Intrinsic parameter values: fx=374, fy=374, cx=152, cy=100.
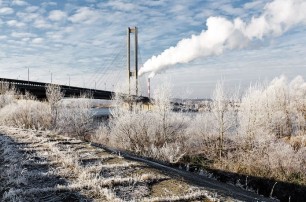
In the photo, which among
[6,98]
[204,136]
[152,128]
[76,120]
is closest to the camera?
[204,136]

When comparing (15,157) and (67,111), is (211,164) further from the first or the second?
(67,111)

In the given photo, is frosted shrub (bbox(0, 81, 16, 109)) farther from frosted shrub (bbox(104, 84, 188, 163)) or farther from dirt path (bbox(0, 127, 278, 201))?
dirt path (bbox(0, 127, 278, 201))

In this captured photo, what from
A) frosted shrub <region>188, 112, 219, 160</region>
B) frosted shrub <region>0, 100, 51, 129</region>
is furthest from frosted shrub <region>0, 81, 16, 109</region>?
frosted shrub <region>188, 112, 219, 160</region>

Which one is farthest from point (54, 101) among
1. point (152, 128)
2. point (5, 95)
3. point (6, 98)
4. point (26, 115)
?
point (152, 128)

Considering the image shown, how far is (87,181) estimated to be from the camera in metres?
8.18

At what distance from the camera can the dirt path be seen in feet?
23.7

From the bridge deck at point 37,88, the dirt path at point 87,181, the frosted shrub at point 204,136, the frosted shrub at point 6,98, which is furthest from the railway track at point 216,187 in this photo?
Answer: the frosted shrub at point 6,98

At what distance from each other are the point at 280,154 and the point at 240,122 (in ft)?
25.2

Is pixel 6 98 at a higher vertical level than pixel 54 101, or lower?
higher

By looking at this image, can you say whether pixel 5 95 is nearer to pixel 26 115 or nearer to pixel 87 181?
pixel 26 115

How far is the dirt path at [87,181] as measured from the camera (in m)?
7.24

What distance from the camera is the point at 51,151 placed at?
12633mm

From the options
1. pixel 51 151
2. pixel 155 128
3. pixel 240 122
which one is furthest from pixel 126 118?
pixel 51 151

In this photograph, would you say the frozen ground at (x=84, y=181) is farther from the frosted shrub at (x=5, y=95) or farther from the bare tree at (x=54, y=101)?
the frosted shrub at (x=5, y=95)
